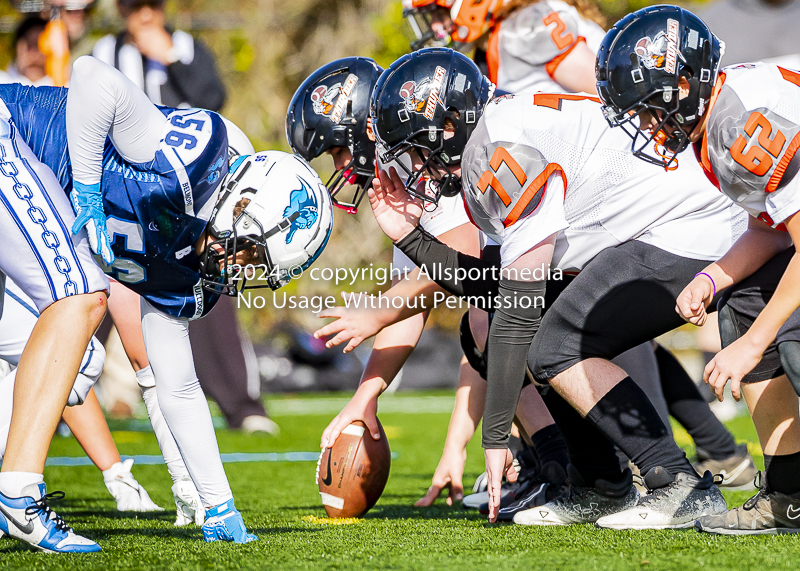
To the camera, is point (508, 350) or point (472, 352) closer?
point (508, 350)

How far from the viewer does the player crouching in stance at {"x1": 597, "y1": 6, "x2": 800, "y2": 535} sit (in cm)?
247

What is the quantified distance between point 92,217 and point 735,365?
187 centimetres

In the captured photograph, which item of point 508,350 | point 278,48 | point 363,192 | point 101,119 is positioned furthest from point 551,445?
point 278,48

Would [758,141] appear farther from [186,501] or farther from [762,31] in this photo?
[762,31]

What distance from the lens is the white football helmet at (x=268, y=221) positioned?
2744mm

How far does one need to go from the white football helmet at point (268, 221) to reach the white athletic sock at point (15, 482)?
2.47 ft

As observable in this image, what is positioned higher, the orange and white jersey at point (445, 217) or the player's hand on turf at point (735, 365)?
the orange and white jersey at point (445, 217)

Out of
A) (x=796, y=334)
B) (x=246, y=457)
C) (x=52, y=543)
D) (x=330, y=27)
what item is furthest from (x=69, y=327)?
(x=330, y=27)

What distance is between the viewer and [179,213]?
276 cm

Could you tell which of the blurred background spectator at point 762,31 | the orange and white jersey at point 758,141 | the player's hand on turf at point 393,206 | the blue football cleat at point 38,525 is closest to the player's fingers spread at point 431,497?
the player's hand on turf at point 393,206

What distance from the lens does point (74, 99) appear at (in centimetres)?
262

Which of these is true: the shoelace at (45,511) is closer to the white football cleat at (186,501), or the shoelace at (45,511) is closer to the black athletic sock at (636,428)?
the white football cleat at (186,501)

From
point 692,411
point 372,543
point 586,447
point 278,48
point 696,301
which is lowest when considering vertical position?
point 692,411

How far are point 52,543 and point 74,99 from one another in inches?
49.9
